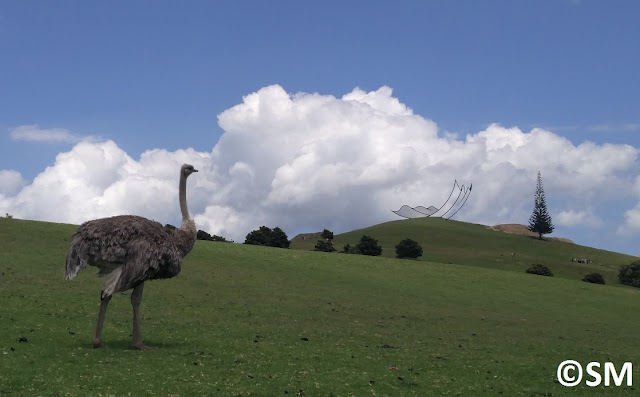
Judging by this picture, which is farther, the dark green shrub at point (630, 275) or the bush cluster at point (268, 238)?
the dark green shrub at point (630, 275)

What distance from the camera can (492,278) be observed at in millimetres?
60062

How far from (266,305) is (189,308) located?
207 inches

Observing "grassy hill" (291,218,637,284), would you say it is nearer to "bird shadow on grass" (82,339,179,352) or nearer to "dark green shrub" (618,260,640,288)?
"dark green shrub" (618,260,640,288)

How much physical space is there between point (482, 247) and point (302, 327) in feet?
364


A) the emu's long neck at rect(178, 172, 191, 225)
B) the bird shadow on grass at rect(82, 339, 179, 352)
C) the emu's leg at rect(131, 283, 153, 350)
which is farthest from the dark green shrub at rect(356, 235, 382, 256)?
the emu's leg at rect(131, 283, 153, 350)

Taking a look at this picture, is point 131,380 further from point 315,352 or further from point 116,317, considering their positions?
point 116,317

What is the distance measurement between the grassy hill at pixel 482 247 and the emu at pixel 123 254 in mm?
89626

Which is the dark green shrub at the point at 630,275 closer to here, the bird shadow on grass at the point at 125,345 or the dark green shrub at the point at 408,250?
the dark green shrub at the point at 408,250

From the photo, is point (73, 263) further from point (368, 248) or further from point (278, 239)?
point (368, 248)

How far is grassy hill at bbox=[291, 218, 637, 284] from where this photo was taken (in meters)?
117

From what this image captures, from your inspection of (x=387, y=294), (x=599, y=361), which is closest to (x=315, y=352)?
(x=599, y=361)

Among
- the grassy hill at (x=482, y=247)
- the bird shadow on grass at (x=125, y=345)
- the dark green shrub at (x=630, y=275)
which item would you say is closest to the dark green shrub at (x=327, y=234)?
the grassy hill at (x=482, y=247)

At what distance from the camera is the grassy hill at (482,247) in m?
117

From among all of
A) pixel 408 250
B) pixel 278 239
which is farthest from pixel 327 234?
pixel 278 239
